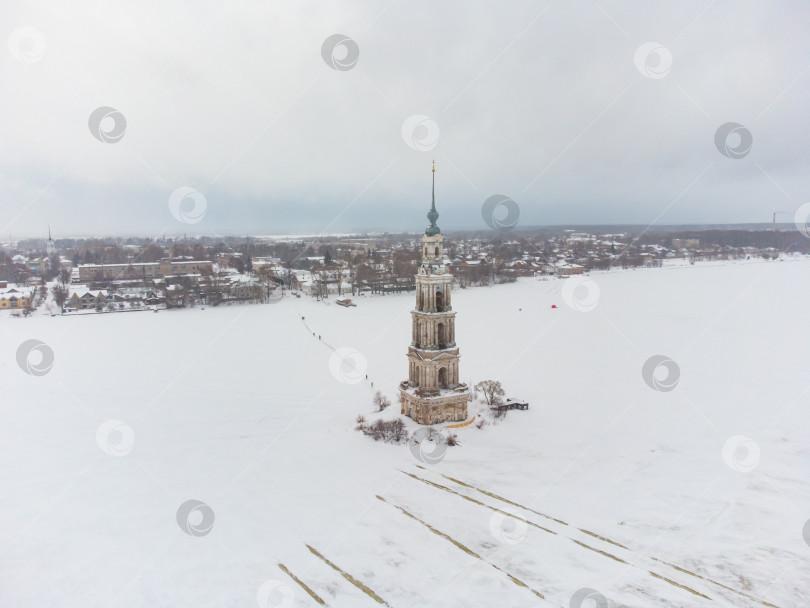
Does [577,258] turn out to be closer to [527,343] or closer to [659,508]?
[527,343]

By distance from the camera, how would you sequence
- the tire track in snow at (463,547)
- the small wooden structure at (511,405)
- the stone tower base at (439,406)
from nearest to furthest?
the tire track in snow at (463,547), the stone tower base at (439,406), the small wooden structure at (511,405)

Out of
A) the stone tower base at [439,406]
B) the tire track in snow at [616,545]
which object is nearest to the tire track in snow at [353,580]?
the tire track in snow at [616,545]

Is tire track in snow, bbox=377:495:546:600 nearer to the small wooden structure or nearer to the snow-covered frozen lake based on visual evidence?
the snow-covered frozen lake

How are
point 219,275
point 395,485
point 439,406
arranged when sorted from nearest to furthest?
1. point 395,485
2. point 439,406
3. point 219,275

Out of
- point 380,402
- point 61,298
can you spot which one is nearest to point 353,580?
point 380,402

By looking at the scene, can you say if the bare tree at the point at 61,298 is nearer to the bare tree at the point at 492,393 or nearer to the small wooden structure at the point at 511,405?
the bare tree at the point at 492,393

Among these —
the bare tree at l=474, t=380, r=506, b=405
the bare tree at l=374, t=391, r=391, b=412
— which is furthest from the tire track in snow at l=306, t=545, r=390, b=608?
the bare tree at l=474, t=380, r=506, b=405

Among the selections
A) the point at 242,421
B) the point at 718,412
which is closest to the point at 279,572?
the point at 242,421

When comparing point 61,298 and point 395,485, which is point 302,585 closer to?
point 395,485
